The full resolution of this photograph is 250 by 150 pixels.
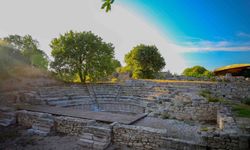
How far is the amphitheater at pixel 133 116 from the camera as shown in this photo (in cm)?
582

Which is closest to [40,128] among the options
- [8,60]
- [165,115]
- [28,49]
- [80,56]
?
[165,115]

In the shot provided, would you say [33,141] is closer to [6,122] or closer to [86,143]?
[86,143]

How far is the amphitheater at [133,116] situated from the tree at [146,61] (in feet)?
35.3

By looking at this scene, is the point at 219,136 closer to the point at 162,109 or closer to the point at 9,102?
the point at 162,109

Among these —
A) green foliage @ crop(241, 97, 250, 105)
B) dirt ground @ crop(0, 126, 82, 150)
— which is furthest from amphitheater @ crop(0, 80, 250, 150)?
green foliage @ crop(241, 97, 250, 105)

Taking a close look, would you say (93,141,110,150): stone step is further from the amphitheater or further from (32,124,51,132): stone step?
(32,124,51,132): stone step

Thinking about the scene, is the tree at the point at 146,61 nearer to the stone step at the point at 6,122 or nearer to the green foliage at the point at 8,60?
the green foliage at the point at 8,60

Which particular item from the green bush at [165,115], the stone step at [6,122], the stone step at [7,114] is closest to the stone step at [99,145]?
the green bush at [165,115]

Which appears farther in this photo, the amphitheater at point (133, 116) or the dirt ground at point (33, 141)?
the dirt ground at point (33, 141)

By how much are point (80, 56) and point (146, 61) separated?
45.5ft

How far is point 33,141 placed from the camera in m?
6.97

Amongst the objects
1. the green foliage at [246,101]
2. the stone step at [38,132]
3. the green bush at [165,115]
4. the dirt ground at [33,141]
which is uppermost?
the green foliage at [246,101]

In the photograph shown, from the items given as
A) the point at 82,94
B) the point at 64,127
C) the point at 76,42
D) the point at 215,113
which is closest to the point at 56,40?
the point at 76,42

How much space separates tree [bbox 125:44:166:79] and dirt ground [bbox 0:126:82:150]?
22.0 m
